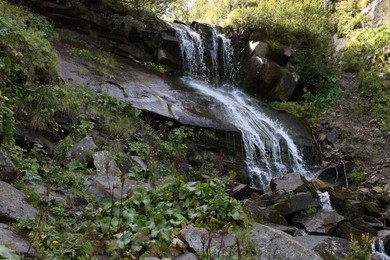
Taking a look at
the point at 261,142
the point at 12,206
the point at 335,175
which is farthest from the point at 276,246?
the point at 335,175

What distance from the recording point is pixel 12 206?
4.11 m

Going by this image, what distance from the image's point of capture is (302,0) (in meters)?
18.0

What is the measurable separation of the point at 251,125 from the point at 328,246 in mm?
5610

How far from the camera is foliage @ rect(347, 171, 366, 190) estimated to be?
10.3m

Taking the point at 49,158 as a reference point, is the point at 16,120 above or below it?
above

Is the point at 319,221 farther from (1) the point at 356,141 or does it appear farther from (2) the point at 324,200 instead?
(1) the point at 356,141

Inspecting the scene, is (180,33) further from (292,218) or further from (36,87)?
(292,218)

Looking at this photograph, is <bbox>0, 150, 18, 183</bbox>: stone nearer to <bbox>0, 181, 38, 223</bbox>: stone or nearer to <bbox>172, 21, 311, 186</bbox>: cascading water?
→ <bbox>0, 181, 38, 223</bbox>: stone

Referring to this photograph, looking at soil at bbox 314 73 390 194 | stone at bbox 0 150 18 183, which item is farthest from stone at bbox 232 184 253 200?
stone at bbox 0 150 18 183

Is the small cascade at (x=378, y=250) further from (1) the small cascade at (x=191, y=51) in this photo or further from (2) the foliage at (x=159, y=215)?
(1) the small cascade at (x=191, y=51)

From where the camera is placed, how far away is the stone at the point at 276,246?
417cm

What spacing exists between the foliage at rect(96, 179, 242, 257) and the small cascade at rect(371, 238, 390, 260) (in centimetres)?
301

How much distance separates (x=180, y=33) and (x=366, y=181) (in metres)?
7.82

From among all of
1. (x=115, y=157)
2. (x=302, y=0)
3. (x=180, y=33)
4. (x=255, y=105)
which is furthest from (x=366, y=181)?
(x=302, y=0)
